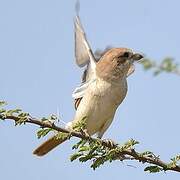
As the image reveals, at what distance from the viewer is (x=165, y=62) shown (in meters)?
5.11

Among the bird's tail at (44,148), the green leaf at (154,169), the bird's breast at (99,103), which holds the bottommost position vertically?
the bird's tail at (44,148)

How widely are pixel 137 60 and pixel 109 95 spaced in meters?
0.66

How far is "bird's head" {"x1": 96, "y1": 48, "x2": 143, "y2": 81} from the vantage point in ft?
17.7

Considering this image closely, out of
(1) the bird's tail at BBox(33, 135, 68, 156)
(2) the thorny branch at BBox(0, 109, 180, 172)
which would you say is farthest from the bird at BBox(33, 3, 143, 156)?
(2) the thorny branch at BBox(0, 109, 180, 172)

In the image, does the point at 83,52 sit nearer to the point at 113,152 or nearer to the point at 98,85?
the point at 98,85

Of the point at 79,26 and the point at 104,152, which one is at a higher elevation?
the point at 79,26

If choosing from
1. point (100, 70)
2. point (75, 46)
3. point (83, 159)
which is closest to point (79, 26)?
point (75, 46)

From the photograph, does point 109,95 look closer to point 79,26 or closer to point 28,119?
point 79,26

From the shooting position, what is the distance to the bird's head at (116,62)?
213 inches

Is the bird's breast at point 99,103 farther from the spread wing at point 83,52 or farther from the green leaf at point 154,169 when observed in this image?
the green leaf at point 154,169

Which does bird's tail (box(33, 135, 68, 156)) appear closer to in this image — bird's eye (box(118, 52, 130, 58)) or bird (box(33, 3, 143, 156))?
bird (box(33, 3, 143, 156))

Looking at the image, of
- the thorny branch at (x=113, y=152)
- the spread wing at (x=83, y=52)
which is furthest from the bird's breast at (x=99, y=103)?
the thorny branch at (x=113, y=152)

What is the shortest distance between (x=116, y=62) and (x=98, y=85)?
1.58 ft

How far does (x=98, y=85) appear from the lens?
5227 mm
